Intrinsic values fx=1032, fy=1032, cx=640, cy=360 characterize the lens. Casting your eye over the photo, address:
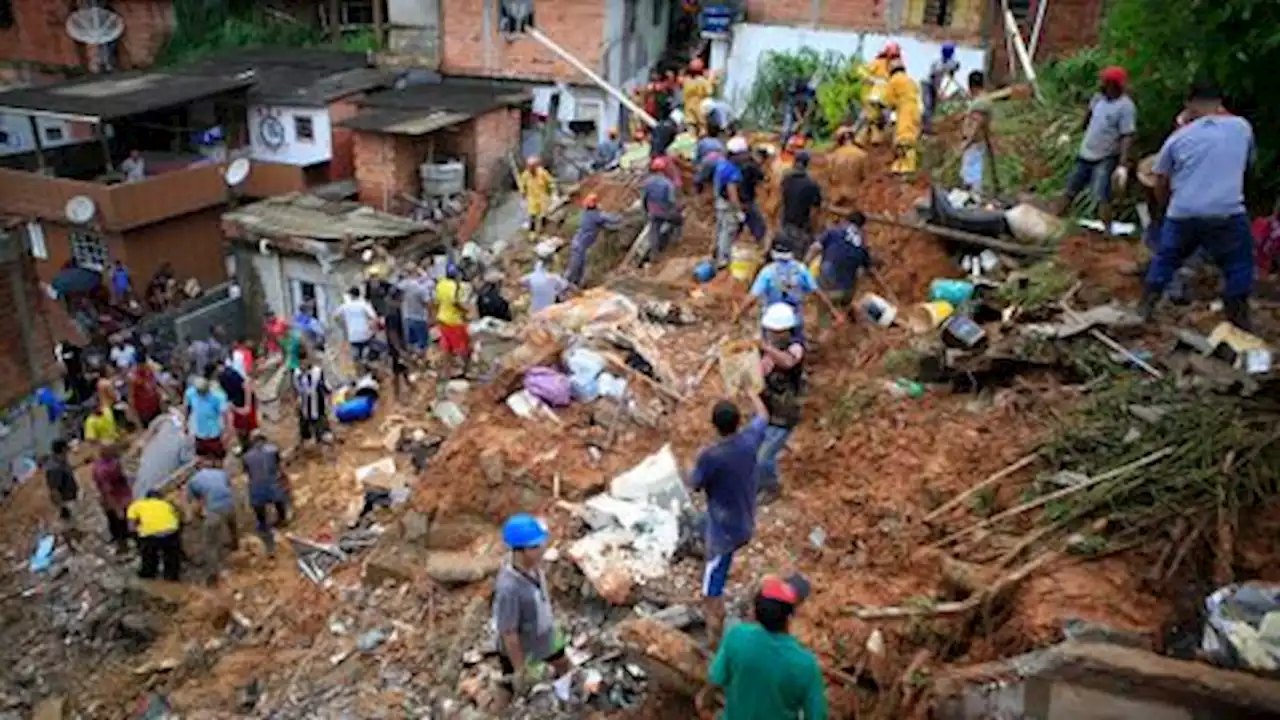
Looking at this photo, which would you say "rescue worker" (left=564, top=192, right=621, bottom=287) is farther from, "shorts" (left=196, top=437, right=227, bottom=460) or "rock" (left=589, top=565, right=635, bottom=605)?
"rock" (left=589, top=565, right=635, bottom=605)

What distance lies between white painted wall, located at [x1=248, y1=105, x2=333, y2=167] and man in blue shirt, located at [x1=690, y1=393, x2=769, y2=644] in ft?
56.5

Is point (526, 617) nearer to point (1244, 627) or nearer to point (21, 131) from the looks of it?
point (1244, 627)

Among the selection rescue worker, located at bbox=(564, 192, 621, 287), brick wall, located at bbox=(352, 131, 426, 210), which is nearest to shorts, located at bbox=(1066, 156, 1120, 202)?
rescue worker, located at bbox=(564, 192, 621, 287)

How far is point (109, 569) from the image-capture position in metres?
11.2

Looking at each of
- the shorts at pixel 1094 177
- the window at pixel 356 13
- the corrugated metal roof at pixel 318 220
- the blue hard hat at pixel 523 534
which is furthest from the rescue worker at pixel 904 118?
the window at pixel 356 13

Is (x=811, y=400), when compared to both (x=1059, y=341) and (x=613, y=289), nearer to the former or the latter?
(x=1059, y=341)

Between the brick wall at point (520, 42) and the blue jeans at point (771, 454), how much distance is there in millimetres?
16240

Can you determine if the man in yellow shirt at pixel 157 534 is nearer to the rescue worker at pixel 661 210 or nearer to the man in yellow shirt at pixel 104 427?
the man in yellow shirt at pixel 104 427

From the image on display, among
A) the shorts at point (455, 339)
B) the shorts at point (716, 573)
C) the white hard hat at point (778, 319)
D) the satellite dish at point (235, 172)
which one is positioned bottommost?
the satellite dish at point (235, 172)

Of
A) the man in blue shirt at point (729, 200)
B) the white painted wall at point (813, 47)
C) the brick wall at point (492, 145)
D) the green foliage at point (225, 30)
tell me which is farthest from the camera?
the green foliage at point (225, 30)

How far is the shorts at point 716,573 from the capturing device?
20.5ft

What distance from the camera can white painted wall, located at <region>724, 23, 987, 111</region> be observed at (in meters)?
18.3

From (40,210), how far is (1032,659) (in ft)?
66.6

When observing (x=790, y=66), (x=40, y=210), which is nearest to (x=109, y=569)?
(x=40, y=210)
